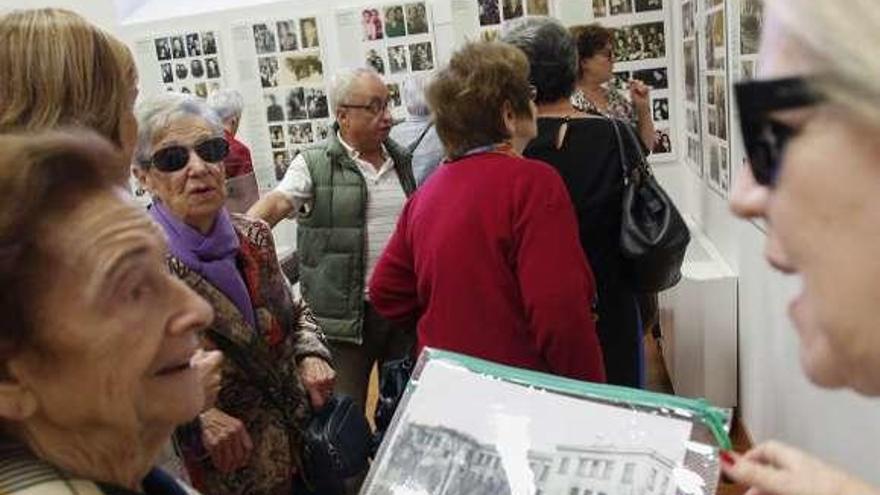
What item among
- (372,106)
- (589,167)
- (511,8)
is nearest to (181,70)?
(511,8)

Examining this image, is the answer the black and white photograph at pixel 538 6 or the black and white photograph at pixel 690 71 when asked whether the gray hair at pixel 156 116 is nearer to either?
the black and white photograph at pixel 690 71

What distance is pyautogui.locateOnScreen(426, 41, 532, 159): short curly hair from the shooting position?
1763mm

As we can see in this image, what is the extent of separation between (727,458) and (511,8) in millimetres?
3622

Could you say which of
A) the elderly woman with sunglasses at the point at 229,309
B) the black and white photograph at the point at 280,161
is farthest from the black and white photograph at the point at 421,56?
the elderly woman with sunglasses at the point at 229,309

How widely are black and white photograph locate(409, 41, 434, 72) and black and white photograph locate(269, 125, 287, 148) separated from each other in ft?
3.04

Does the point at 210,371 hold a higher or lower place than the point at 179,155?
lower

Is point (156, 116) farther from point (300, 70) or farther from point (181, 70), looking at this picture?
point (181, 70)

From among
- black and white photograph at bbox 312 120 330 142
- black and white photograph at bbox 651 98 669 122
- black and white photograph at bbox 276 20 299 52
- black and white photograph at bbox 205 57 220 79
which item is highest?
black and white photograph at bbox 276 20 299 52

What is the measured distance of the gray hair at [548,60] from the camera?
6.89 ft

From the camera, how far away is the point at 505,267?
1.73m

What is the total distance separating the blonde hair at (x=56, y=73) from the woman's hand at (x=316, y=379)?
2.37 feet

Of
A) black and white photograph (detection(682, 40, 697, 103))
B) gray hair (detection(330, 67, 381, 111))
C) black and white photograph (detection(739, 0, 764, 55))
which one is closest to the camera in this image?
black and white photograph (detection(739, 0, 764, 55))

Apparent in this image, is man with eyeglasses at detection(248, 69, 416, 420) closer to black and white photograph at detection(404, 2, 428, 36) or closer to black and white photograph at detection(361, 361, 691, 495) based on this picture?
black and white photograph at detection(361, 361, 691, 495)

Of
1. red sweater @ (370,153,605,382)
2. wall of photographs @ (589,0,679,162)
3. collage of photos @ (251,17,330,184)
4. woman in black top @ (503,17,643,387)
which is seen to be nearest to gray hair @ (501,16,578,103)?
woman in black top @ (503,17,643,387)
